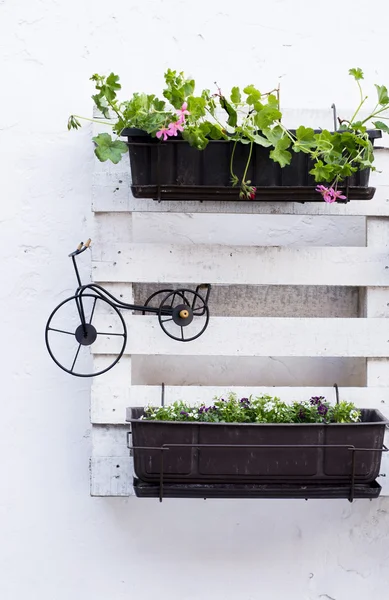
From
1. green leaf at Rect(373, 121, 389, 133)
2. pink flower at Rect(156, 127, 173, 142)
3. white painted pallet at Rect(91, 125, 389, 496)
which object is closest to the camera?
pink flower at Rect(156, 127, 173, 142)

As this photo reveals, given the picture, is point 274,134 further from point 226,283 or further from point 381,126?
point 226,283

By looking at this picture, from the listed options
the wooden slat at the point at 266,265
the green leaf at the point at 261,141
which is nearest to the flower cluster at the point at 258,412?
the wooden slat at the point at 266,265

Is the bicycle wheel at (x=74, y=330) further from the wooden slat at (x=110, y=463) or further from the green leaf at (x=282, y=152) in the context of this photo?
the green leaf at (x=282, y=152)

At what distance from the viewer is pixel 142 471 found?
1448 millimetres

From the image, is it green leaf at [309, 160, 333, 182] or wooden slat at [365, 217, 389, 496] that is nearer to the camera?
green leaf at [309, 160, 333, 182]

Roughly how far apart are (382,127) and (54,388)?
0.94m

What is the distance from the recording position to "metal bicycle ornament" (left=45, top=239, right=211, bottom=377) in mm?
1552

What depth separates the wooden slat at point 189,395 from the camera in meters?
1.58

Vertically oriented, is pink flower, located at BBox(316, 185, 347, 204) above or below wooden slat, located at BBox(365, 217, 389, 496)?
above

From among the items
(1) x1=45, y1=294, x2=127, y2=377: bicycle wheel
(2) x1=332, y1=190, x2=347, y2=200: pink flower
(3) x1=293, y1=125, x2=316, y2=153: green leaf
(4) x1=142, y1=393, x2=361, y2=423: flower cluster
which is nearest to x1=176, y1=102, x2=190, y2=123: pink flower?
(3) x1=293, y1=125, x2=316, y2=153: green leaf

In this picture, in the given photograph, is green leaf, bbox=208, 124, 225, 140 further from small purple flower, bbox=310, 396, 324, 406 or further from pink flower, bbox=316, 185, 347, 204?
small purple flower, bbox=310, 396, 324, 406

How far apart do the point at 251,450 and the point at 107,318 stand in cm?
43

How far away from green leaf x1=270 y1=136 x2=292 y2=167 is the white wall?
1.13ft

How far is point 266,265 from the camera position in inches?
63.7
